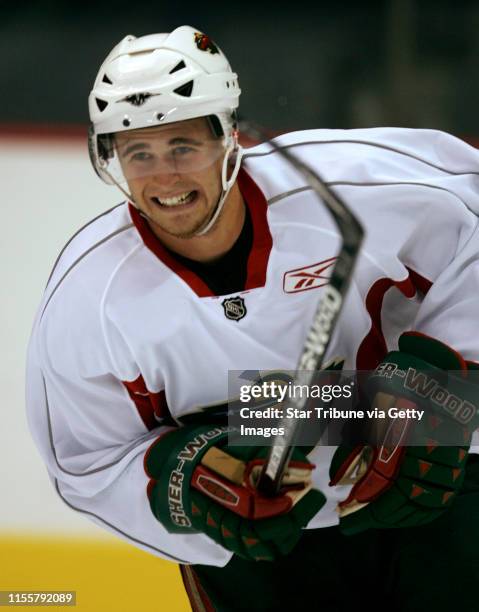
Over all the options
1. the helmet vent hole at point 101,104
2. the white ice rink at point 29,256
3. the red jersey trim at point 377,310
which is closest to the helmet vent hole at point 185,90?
the helmet vent hole at point 101,104

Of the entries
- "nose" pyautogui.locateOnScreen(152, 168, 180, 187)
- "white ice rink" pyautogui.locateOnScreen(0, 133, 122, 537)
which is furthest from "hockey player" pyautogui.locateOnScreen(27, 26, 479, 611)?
"white ice rink" pyautogui.locateOnScreen(0, 133, 122, 537)

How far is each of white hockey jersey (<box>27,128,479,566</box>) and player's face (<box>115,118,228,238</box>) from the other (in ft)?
0.28

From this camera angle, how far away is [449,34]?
3758 mm

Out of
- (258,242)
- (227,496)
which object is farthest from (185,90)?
(227,496)

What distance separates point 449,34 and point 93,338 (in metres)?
2.33

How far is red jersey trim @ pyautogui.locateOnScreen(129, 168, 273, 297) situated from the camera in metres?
1.86

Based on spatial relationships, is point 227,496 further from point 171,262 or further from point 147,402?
point 171,262

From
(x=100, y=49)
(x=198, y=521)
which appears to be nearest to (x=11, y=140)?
(x=100, y=49)

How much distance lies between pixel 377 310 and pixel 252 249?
25 cm

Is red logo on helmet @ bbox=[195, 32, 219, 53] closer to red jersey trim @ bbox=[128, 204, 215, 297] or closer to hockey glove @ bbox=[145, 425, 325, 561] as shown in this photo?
red jersey trim @ bbox=[128, 204, 215, 297]

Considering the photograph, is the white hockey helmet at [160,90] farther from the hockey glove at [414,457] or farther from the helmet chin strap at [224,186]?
the hockey glove at [414,457]

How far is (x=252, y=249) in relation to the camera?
6.15ft

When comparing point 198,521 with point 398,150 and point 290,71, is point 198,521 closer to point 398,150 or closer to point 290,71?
point 398,150

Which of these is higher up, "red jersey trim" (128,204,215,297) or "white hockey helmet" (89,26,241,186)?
"white hockey helmet" (89,26,241,186)
